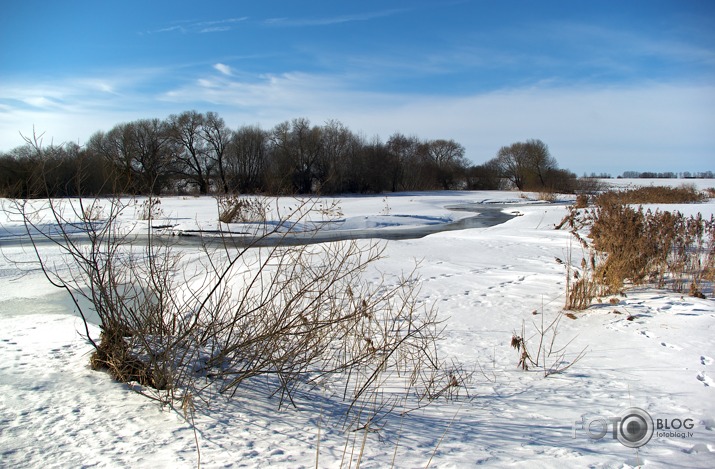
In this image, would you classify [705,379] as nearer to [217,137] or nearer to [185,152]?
[185,152]

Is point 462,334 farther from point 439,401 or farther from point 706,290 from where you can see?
point 706,290

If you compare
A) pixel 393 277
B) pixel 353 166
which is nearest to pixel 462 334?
pixel 393 277

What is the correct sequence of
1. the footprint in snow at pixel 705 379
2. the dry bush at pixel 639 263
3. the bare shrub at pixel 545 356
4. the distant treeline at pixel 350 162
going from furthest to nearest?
the distant treeline at pixel 350 162 → the dry bush at pixel 639 263 → the bare shrub at pixel 545 356 → the footprint in snow at pixel 705 379

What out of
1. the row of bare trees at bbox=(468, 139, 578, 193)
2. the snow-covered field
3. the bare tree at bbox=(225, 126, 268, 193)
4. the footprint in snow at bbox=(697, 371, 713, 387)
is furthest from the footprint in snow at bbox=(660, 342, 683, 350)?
the row of bare trees at bbox=(468, 139, 578, 193)

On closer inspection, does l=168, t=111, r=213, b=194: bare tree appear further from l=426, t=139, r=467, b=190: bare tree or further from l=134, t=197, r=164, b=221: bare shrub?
l=426, t=139, r=467, b=190: bare tree

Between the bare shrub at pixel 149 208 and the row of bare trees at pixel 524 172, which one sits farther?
the row of bare trees at pixel 524 172

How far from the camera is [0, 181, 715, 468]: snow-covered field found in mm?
2646

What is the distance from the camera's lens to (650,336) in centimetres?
530

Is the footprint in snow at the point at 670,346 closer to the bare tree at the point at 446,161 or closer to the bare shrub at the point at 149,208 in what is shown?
the bare shrub at the point at 149,208

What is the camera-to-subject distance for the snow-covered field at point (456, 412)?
2.65 meters

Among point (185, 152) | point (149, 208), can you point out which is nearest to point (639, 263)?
point (149, 208)

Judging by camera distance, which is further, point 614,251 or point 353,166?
point 353,166

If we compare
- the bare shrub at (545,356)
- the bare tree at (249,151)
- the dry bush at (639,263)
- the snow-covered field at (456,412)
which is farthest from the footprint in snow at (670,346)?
the bare tree at (249,151)

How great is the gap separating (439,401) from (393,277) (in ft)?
15.9
